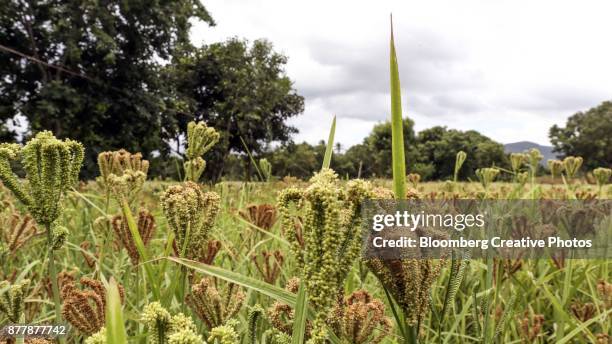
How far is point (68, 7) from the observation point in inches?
875

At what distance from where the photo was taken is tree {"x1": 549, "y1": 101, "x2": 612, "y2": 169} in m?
60.4

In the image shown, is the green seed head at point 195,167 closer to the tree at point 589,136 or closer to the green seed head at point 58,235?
the green seed head at point 58,235

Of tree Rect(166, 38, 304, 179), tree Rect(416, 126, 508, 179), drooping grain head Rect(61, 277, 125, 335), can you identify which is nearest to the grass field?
drooping grain head Rect(61, 277, 125, 335)

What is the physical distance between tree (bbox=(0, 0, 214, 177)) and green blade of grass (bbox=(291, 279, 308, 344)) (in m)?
22.5

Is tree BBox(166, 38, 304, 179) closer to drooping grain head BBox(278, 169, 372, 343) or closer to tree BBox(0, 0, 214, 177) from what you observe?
tree BBox(0, 0, 214, 177)

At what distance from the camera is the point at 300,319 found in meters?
0.58

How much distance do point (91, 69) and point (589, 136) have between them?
64326 millimetres

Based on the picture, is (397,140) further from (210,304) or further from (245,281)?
(210,304)

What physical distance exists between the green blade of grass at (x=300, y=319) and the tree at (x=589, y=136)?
2712 inches

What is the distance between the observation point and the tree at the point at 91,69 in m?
21.7

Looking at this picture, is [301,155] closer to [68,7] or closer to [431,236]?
[68,7]

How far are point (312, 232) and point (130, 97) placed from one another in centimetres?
2500

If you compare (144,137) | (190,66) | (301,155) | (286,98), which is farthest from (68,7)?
(301,155)

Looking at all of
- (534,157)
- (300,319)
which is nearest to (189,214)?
(300,319)
